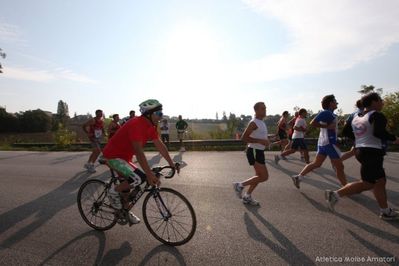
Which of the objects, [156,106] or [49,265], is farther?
[156,106]

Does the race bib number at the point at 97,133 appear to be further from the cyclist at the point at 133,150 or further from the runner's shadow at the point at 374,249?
the runner's shadow at the point at 374,249

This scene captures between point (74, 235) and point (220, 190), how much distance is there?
11.1 feet

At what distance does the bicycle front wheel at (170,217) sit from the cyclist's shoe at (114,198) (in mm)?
418

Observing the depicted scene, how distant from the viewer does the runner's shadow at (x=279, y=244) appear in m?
3.90

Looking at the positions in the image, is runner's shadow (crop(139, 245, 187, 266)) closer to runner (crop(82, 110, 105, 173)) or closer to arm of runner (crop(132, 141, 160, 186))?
arm of runner (crop(132, 141, 160, 186))

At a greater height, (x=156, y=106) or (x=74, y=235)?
(x=156, y=106)

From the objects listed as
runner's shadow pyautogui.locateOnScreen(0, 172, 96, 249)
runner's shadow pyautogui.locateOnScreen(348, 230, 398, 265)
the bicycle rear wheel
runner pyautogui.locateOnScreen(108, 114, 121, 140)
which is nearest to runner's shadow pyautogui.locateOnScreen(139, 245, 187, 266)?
the bicycle rear wheel

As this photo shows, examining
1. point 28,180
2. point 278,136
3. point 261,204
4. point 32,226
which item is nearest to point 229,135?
point 278,136

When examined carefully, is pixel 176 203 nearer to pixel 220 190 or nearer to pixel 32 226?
pixel 32 226

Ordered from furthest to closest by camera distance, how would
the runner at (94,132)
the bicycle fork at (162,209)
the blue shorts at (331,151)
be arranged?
the runner at (94,132), the blue shorts at (331,151), the bicycle fork at (162,209)

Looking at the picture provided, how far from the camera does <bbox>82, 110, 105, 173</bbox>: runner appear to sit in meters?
10.9

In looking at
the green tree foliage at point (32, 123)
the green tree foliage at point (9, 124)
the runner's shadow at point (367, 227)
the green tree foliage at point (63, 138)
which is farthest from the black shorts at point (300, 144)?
the green tree foliage at point (9, 124)

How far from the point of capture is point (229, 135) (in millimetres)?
21016

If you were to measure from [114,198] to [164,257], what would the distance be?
3.84ft
